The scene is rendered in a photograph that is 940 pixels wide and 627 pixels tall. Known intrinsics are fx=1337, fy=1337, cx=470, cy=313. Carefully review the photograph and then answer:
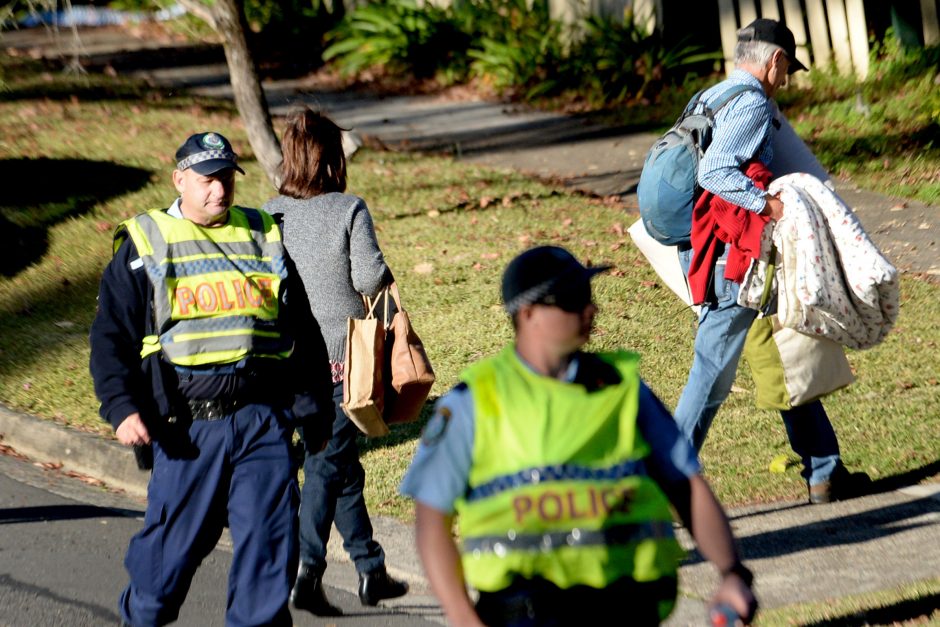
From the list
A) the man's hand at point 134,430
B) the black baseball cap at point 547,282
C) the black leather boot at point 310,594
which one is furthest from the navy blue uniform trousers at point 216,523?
the black baseball cap at point 547,282

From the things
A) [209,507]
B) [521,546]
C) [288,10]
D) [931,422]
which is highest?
[288,10]

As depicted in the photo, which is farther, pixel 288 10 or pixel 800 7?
pixel 288 10

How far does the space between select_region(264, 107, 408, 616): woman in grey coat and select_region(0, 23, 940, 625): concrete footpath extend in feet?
1.61

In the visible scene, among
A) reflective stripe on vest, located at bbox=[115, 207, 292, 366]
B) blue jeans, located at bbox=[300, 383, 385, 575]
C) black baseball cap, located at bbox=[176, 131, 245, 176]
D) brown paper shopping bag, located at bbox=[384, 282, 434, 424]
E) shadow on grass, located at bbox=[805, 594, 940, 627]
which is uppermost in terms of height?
black baseball cap, located at bbox=[176, 131, 245, 176]

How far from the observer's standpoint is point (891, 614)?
4.64 metres

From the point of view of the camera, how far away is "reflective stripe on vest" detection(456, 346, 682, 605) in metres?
2.80

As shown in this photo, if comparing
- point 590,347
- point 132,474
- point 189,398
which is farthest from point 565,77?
point 189,398

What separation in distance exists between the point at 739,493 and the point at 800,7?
946 centimetres

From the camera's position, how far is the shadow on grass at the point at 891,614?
4.59 meters

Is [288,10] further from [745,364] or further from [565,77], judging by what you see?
[745,364]

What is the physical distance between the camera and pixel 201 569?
6098 millimetres

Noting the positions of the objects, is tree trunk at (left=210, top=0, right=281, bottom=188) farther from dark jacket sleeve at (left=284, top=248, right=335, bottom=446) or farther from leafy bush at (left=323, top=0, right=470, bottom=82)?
dark jacket sleeve at (left=284, top=248, right=335, bottom=446)

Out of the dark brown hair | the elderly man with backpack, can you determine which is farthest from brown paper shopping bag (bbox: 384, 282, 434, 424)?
the elderly man with backpack

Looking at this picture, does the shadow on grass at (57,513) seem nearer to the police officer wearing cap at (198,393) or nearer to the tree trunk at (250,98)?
the police officer wearing cap at (198,393)
